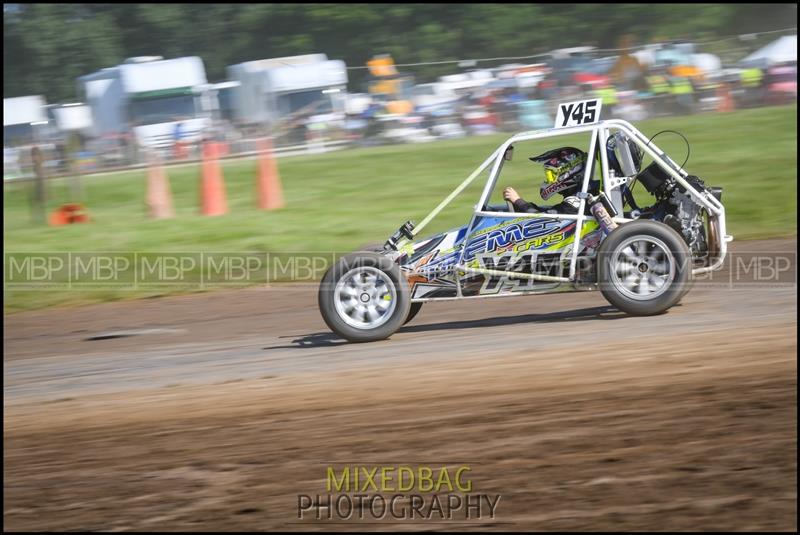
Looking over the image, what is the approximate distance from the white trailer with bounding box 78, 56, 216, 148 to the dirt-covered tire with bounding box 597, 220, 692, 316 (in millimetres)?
17649

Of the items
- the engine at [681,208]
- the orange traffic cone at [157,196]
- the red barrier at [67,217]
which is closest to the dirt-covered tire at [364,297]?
the engine at [681,208]

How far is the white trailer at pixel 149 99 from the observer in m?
23.8

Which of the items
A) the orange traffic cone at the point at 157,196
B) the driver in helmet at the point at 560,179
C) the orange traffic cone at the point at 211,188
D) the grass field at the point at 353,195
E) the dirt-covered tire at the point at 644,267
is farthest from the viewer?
the orange traffic cone at the point at 157,196

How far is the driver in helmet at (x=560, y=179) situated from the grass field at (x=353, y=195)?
17.2 feet

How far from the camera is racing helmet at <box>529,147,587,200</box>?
286 inches

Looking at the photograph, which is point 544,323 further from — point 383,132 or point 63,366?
point 383,132

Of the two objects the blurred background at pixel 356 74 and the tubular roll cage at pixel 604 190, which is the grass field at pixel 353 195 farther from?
the tubular roll cage at pixel 604 190

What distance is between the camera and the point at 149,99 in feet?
83.1

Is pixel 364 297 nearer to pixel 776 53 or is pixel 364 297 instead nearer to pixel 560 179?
pixel 560 179

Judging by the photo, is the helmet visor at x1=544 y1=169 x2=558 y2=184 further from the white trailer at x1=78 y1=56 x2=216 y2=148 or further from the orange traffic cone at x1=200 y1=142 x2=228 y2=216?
the white trailer at x1=78 y1=56 x2=216 y2=148

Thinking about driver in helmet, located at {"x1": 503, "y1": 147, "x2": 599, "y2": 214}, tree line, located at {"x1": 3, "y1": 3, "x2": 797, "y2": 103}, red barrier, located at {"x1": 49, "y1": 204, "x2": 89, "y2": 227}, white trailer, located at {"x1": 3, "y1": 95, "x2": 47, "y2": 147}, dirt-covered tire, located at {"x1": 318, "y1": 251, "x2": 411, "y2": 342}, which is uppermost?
tree line, located at {"x1": 3, "y1": 3, "x2": 797, "y2": 103}

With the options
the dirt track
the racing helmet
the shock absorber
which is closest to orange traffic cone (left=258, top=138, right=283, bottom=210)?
the dirt track

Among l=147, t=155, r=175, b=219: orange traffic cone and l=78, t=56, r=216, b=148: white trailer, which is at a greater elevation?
l=78, t=56, r=216, b=148: white trailer

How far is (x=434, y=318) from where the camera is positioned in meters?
8.70
